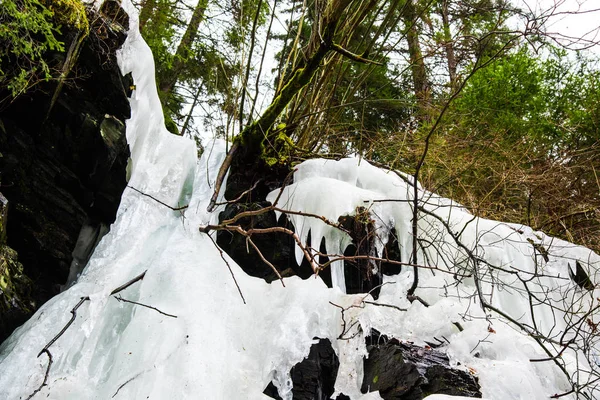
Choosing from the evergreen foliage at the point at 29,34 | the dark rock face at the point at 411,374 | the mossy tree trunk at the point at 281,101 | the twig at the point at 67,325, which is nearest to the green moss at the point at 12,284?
the twig at the point at 67,325

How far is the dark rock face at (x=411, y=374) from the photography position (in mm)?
2135

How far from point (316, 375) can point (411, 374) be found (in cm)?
62

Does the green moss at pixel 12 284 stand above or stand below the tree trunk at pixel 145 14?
below

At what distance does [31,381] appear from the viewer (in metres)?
2.18

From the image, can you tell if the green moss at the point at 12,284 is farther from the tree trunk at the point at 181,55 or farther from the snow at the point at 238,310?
the tree trunk at the point at 181,55

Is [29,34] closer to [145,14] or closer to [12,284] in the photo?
[12,284]

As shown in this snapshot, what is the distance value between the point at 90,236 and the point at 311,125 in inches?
92.2

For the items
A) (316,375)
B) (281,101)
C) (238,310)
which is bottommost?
(316,375)

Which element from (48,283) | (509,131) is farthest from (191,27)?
(509,131)

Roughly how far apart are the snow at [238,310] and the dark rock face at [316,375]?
0.06 metres

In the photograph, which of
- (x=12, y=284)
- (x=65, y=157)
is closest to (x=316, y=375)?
(x=12, y=284)

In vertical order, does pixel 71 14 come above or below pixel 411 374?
above

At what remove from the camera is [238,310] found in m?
2.57

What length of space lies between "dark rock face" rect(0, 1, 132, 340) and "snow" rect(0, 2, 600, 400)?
0.21m
